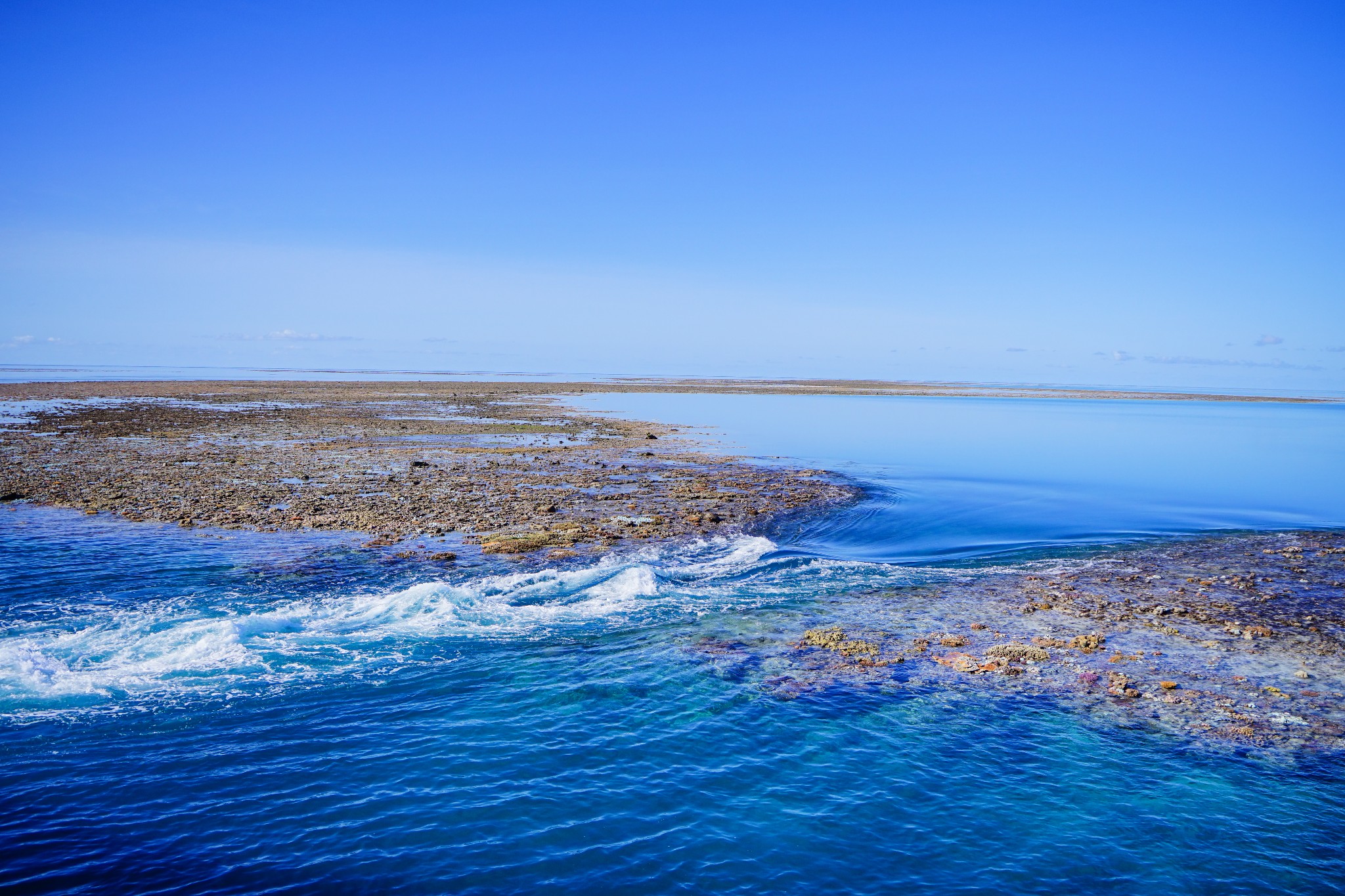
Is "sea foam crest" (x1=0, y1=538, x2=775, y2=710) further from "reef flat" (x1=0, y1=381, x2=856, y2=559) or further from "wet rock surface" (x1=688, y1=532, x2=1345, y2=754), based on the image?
"reef flat" (x1=0, y1=381, x2=856, y2=559)

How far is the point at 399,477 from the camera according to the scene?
3366 cm

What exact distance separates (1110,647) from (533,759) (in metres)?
11.3

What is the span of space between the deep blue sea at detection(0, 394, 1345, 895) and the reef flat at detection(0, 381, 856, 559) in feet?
15.8

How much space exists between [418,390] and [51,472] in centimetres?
8576

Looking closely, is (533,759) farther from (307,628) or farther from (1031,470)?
(1031,470)

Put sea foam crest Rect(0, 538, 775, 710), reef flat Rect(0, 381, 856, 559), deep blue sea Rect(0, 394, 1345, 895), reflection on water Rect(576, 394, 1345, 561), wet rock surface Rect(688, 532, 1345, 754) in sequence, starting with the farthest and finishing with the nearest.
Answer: reflection on water Rect(576, 394, 1345, 561) → reef flat Rect(0, 381, 856, 559) → sea foam crest Rect(0, 538, 775, 710) → wet rock surface Rect(688, 532, 1345, 754) → deep blue sea Rect(0, 394, 1345, 895)

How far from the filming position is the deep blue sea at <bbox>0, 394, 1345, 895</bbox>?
8.77 meters

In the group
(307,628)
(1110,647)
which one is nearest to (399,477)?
(307,628)

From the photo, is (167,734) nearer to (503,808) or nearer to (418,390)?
(503,808)

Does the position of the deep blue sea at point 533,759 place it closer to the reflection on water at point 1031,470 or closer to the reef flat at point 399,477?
the reef flat at point 399,477

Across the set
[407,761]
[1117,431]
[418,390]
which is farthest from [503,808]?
[418,390]

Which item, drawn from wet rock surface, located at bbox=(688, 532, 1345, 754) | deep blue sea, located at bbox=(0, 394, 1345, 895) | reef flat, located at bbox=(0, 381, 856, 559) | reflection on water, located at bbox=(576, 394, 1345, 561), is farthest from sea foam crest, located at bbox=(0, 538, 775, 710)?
reflection on water, located at bbox=(576, 394, 1345, 561)

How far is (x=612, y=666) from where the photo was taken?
1414 centimetres

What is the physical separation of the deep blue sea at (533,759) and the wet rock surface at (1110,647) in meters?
0.61
